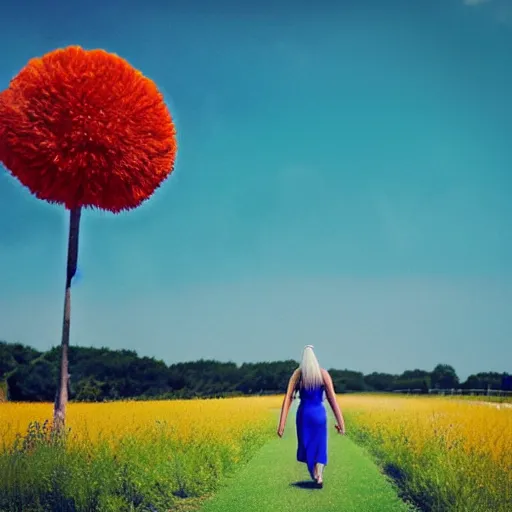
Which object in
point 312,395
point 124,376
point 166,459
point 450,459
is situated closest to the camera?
point 312,395

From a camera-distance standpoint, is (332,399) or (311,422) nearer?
(332,399)

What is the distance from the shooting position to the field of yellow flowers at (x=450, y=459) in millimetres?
8195

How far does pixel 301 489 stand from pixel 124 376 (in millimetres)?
7637

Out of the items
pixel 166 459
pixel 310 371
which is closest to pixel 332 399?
pixel 310 371

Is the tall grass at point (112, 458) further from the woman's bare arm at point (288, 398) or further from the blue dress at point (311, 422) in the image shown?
the woman's bare arm at point (288, 398)

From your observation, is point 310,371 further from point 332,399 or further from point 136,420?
point 136,420

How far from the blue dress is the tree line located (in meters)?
4.70

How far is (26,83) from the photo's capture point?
8.70m

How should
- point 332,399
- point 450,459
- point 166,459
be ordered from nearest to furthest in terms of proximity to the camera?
point 332,399 < point 450,459 < point 166,459

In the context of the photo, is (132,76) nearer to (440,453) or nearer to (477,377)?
(440,453)

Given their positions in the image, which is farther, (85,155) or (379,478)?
(379,478)

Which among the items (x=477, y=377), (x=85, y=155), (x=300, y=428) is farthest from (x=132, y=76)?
(x=477, y=377)

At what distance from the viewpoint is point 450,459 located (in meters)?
9.88

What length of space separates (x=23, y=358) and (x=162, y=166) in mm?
6496
